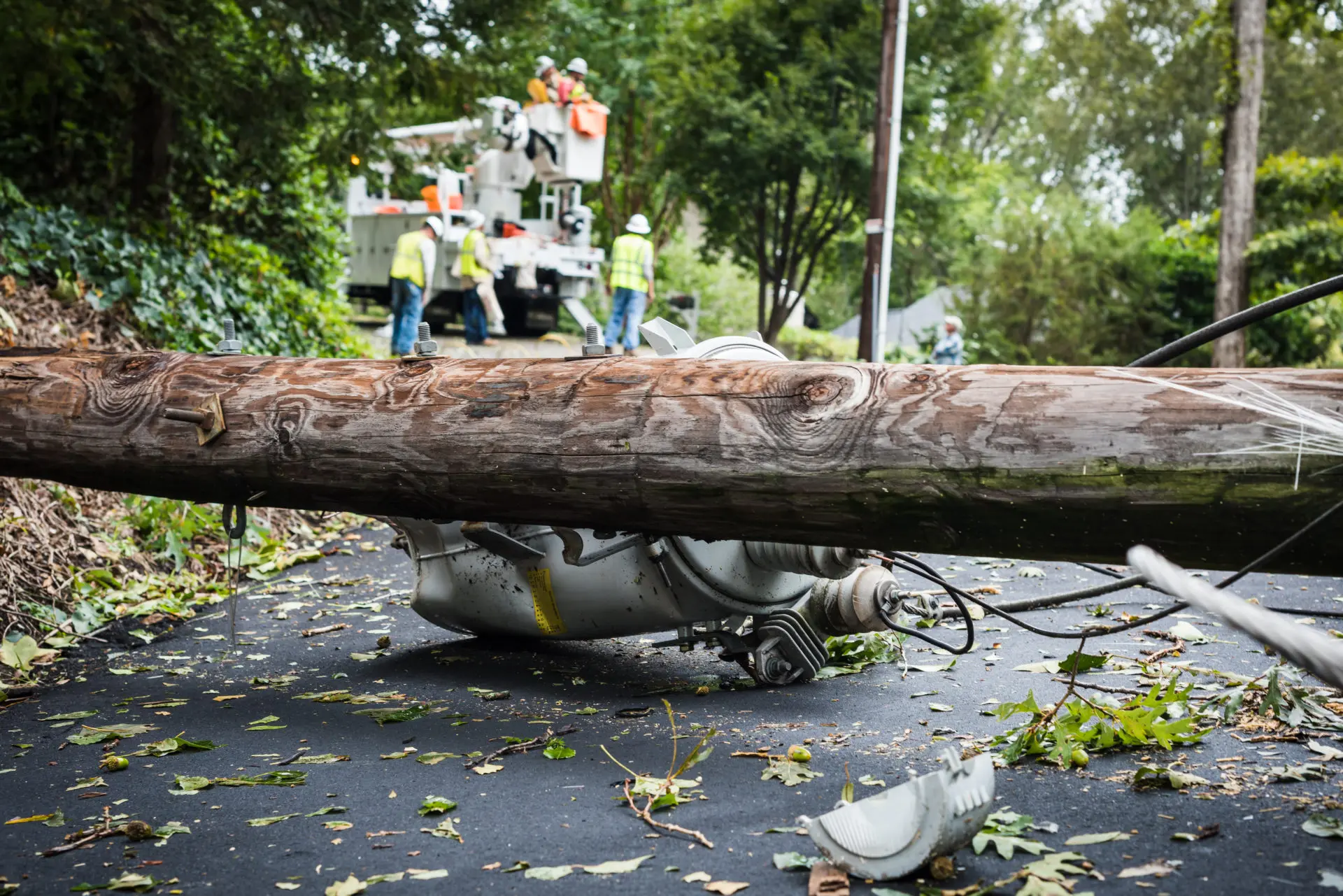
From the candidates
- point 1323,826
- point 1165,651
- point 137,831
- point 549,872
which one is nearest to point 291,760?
point 137,831

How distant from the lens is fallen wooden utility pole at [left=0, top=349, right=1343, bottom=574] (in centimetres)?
280

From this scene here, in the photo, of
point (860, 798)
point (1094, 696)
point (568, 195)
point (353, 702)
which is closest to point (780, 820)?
point (860, 798)

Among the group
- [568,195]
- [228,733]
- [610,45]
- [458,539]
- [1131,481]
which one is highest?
[610,45]

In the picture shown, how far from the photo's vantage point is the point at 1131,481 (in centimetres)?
283

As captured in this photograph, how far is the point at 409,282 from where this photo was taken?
14.9 meters

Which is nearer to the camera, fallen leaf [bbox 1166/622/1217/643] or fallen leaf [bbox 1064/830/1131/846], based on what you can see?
fallen leaf [bbox 1064/830/1131/846]

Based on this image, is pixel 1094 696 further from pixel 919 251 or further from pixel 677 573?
pixel 919 251

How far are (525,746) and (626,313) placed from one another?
42.2ft

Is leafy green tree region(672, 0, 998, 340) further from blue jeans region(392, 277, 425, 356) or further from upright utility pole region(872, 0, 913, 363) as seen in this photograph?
blue jeans region(392, 277, 425, 356)

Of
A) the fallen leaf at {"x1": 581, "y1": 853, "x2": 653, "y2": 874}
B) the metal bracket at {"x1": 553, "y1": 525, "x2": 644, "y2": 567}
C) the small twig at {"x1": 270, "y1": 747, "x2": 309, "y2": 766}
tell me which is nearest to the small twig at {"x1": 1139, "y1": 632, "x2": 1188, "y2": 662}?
the metal bracket at {"x1": 553, "y1": 525, "x2": 644, "y2": 567}

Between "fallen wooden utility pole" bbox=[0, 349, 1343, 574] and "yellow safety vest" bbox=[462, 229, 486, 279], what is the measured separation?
12023mm

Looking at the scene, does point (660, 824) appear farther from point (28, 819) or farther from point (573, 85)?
point (573, 85)

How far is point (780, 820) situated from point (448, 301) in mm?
17768

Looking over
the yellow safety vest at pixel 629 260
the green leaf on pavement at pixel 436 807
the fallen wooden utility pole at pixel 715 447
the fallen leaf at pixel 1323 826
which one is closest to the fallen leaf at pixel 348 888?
the green leaf on pavement at pixel 436 807
